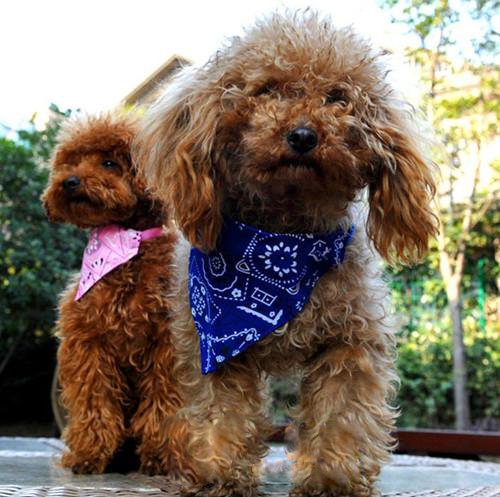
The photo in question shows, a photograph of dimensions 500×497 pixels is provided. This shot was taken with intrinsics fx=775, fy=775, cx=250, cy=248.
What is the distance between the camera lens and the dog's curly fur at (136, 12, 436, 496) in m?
2.26

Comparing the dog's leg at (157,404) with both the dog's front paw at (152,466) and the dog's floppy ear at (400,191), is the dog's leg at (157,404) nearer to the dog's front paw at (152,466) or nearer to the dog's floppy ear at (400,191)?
the dog's front paw at (152,466)

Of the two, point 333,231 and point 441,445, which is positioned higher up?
point 333,231

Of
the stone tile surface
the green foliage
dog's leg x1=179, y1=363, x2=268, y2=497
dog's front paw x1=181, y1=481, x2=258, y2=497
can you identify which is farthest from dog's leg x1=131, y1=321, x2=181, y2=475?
the green foliage

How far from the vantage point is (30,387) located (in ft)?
25.5

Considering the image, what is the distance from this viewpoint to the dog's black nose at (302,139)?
83.0 inches

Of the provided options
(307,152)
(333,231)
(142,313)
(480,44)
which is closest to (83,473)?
(142,313)

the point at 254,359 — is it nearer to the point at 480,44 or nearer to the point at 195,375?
the point at 195,375

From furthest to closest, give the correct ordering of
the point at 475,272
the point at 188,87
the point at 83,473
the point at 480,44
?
the point at 475,272 → the point at 480,44 → the point at 83,473 → the point at 188,87

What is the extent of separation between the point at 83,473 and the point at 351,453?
3.72 feet

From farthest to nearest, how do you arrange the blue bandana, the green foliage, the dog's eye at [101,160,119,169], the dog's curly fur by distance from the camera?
1. the green foliage
2. the dog's eye at [101,160,119,169]
3. the blue bandana
4. the dog's curly fur

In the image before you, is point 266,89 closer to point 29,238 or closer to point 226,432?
point 226,432

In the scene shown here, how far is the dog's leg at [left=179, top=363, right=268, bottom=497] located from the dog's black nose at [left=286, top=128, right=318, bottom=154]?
0.76 meters

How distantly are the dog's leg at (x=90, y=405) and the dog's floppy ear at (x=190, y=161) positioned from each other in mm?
860

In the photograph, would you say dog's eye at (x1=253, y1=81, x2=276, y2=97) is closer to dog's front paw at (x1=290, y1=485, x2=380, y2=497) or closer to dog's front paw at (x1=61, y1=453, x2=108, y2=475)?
dog's front paw at (x1=290, y1=485, x2=380, y2=497)
